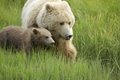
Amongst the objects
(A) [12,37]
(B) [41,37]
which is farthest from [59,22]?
(A) [12,37]

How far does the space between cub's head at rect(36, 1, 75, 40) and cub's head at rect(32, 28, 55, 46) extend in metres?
0.19

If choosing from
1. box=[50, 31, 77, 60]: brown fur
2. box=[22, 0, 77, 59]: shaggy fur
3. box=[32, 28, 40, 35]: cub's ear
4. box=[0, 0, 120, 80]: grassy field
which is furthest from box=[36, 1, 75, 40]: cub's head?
box=[0, 0, 120, 80]: grassy field

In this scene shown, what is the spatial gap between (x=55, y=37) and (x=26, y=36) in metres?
0.56

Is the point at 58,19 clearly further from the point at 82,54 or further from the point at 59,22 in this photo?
the point at 82,54

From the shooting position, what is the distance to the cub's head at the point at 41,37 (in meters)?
4.98

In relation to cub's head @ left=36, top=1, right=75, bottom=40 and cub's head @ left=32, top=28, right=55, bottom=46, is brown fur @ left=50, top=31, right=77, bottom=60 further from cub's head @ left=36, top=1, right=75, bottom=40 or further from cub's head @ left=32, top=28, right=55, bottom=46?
cub's head @ left=32, top=28, right=55, bottom=46

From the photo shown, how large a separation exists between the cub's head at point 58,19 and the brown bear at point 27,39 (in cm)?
19

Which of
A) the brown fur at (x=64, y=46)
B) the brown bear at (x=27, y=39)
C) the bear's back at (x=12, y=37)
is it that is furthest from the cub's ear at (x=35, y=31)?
the brown fur at (x=64, y=46)

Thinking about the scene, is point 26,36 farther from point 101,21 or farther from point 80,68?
point 101,21

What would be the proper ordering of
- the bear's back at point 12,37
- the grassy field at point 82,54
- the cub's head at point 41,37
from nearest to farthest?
the grassy field at point 82,54
the cub's head at point 41,37
the bear's back at point 12,37

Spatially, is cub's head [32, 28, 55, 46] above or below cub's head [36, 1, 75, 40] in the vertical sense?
below

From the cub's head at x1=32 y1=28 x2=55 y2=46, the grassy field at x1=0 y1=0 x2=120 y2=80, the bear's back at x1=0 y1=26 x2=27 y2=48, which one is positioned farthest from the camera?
the bear's back at x1=0 y1=26 x2=27 y2=48

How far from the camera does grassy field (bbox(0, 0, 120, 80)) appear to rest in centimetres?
399

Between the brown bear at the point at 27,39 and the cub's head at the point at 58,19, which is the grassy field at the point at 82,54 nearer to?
the brown bear at the point at 27,39
